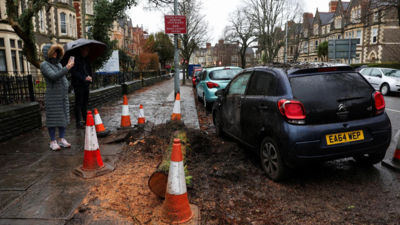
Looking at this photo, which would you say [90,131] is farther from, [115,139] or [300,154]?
[300,154]

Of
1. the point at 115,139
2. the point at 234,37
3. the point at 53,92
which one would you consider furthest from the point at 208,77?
A: the point at 234,37

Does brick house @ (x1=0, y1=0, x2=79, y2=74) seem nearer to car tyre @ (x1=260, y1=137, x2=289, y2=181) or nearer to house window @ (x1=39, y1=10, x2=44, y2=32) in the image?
house window @ (x1=39, y1=10, x2=44, y2=32)

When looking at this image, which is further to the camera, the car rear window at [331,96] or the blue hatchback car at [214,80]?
the blue hatchback car at [214,80]

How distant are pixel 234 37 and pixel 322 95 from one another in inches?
1775

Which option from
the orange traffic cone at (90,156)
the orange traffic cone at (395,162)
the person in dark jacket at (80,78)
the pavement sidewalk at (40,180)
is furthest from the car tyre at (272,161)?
the person in dark jacket at (80,78)

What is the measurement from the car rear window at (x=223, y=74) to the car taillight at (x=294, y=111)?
7349 mm

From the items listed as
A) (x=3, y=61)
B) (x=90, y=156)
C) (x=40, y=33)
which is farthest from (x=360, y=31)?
(x=90, y=156)

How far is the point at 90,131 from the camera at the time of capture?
4.06 meters

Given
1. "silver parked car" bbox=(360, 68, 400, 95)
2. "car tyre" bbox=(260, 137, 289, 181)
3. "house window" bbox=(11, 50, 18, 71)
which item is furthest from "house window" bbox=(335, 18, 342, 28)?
"car tyre" bbox=(260, 137, 289, 181)

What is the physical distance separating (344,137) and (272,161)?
3.16 ft

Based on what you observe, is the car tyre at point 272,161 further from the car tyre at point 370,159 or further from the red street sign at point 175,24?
the red street sign at point 175,24

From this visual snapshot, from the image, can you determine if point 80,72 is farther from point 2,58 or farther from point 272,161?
point 2,58

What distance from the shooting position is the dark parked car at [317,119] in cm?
353

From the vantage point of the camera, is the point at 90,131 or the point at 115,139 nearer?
the point at 90,131
